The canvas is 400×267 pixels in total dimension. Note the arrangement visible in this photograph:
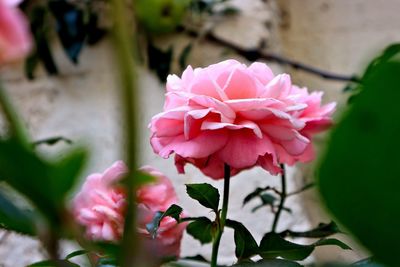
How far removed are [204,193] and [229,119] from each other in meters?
0.07

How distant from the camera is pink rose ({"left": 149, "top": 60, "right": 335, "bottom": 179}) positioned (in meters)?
0.37

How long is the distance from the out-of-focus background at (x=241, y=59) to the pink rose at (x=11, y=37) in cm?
70

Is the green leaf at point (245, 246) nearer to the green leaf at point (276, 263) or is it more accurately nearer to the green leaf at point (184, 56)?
the green leaf at point (276, 263)

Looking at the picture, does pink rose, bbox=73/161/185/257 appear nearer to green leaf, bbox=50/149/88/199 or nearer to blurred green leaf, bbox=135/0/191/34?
green leaf, bbox=50/149/88/199

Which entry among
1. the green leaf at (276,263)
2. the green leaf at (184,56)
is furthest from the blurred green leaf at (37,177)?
the green leaf at (184,56)

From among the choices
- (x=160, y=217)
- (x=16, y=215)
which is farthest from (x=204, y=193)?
(x=16, y=215)

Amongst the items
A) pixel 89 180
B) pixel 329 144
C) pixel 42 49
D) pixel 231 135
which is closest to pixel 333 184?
pixel 329 144

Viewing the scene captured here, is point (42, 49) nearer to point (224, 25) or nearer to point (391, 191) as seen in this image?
point (224, 25)

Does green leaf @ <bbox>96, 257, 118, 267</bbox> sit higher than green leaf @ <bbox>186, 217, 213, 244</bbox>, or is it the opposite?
green leaf @ <bbox>96, 257, 118, 267</bbox>

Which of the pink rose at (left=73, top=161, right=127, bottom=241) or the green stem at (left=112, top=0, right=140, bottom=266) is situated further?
the pink rose at (left=73, top=161, right=127, bottom=241)

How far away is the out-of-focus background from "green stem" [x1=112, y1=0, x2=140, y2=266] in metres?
0.68

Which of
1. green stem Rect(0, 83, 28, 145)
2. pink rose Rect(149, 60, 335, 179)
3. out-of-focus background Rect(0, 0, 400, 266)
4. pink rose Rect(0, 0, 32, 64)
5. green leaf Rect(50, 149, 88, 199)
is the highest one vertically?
pink rose Rect(0, 0, 32, 64)

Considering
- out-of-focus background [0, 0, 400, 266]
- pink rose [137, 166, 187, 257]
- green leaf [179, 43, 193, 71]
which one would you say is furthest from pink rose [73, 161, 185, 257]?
green leaf [179, 43, 193, 71]

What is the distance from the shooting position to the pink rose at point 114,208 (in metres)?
0.42
